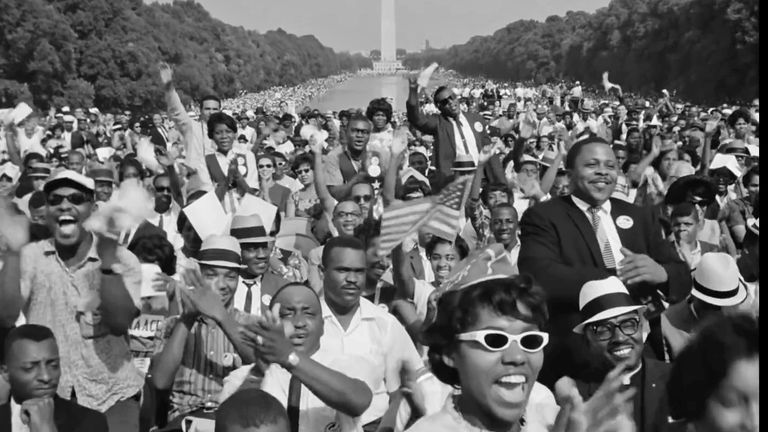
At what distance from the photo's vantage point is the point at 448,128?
33.0 feet

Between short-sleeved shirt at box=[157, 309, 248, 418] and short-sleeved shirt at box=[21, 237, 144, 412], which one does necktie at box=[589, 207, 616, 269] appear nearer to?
short-sleeved shirt at box=[157, 309, 248, 418]

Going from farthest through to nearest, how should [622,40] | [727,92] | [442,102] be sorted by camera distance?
[622,40] → [727,92] → [442,102]

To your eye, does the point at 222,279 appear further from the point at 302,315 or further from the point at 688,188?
the point at 688,188

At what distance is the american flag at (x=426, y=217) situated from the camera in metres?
6.40

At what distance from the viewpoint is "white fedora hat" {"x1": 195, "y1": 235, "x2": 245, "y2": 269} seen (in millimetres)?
5516

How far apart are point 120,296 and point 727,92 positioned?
39.2 meters

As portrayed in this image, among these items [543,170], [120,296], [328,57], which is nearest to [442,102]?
[543,170]

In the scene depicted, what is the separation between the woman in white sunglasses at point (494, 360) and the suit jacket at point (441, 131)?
6.22 meters

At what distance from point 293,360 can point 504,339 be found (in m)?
0.72

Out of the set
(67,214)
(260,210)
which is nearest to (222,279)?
(67,214)

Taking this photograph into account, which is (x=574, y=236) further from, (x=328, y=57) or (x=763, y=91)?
(x=328, y=57)

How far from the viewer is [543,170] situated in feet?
39.5

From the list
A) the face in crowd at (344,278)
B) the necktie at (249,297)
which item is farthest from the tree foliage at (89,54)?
the face in crowd at (344,278)

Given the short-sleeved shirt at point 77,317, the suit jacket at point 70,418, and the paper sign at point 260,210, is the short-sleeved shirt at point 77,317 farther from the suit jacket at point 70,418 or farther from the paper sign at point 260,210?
A: the paper sign at point 260,210
